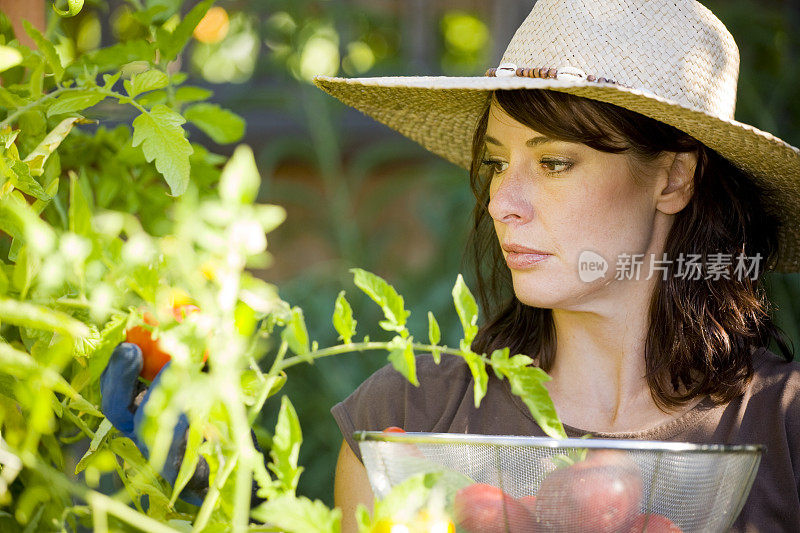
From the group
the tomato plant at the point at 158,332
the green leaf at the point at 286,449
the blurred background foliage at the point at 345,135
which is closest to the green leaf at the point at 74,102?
the tomato plant at the point at 158,332

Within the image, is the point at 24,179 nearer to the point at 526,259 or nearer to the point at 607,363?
the point at 526,259

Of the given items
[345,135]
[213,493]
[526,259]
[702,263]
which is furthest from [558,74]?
[345,135]

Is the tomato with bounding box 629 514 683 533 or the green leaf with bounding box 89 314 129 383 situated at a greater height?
the green leaf with bounding box 89 314 129 383

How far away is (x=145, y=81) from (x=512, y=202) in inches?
21.1

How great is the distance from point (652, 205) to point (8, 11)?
924 mm

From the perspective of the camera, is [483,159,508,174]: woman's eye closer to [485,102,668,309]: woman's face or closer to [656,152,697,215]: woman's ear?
[485,102,668,309]: woman's face

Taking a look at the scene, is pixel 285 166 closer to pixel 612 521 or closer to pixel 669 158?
pixel 669 158

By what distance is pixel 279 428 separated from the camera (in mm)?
597

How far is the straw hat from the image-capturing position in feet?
3.55

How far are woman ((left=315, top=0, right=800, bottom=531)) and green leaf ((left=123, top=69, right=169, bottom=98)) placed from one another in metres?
0.42

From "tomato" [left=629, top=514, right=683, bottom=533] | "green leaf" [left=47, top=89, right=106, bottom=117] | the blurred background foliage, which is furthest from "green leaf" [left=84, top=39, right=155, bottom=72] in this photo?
the blurred background foliage

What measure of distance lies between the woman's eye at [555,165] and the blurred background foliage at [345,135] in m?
0.94

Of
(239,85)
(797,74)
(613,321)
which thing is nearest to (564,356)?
(613,321)

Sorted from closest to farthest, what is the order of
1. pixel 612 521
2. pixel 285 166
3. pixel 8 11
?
pixel 612 521
pixel 8 11
pixel 285 166
